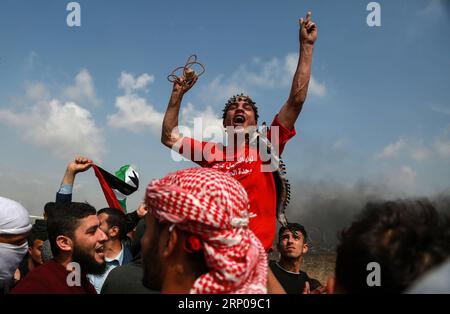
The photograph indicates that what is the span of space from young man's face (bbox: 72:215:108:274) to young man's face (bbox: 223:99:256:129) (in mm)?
1755

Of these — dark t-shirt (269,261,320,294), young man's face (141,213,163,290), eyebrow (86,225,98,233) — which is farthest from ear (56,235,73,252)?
dark t-shirt (269,261,320,294)

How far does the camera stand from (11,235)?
3.41m

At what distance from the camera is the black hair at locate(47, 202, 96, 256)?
3.79 m

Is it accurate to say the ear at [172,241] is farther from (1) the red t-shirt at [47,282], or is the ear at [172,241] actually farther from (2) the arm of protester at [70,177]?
(2) the arm of protester at [70,177]

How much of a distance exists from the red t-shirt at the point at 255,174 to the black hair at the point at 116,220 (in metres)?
2.16

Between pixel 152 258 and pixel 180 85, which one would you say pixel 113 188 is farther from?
pixel 152 258

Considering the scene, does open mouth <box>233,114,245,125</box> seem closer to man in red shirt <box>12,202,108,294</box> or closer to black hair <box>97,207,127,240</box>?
man in red shirt <box>12,202,108,294</box>

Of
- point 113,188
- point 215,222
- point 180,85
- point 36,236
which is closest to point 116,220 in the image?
point 113,188

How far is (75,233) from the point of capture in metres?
3.83

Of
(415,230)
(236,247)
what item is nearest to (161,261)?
(236,247)

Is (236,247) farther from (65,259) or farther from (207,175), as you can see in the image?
(65,259)

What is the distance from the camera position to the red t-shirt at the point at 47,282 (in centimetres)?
296

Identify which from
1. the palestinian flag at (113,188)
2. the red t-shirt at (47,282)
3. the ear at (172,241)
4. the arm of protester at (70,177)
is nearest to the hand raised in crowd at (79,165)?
the arm of protester at (70,177)

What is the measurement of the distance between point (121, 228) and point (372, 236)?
181 inches
